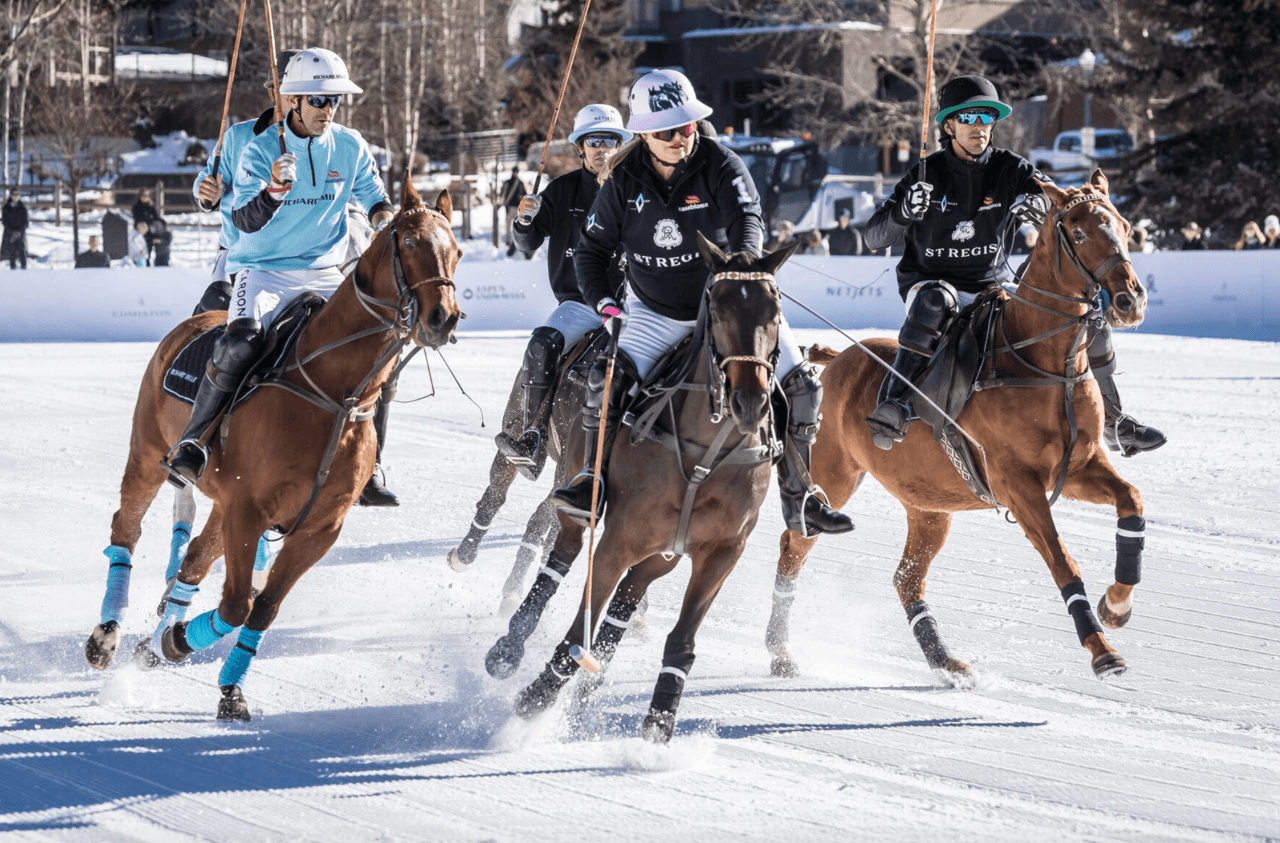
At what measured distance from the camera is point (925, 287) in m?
7.75

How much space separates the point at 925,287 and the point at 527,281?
668 inches

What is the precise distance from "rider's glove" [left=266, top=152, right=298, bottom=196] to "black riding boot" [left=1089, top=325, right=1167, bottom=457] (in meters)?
3.86

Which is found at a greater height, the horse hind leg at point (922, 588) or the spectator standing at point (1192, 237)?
the spectator standing at point (1192, 237)

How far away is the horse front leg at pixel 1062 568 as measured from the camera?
6484mm

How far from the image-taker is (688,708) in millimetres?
6645

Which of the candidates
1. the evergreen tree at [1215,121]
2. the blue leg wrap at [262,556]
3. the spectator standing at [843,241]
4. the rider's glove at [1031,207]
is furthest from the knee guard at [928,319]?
the evergreen tree at [1215,121]

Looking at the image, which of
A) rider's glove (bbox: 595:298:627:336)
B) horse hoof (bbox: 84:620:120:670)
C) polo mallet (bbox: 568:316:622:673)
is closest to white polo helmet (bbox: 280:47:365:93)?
rider's glove (bbox: 595:298:627:336)

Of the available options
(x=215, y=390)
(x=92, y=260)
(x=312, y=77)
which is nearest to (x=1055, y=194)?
(x=312, y=77)

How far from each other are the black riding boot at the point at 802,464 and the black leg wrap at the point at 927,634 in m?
1.04

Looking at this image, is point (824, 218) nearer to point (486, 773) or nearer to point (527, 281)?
point (527, 281)

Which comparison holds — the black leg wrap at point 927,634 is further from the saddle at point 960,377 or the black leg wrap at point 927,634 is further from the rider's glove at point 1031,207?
the rider's glove at point 1031,207

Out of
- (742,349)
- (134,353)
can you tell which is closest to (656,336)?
(742,349)

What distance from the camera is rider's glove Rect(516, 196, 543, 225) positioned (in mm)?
8594

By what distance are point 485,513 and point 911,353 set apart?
9.31 ft
